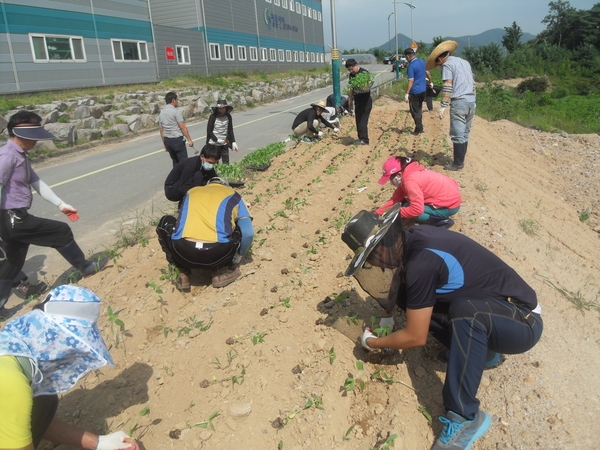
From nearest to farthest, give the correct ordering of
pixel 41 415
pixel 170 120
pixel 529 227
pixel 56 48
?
1. pixel 41 415
2. pixel 529 227
3. pixel 170 120
4. pixel 56 48

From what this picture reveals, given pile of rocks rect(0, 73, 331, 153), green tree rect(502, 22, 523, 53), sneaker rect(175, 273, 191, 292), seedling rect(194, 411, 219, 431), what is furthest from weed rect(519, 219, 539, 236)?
green tree rect(502, 22, 523, 53)

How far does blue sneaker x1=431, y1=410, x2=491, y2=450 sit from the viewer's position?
8.55ft

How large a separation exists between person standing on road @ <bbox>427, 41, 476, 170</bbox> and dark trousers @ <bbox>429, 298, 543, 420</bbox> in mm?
4967

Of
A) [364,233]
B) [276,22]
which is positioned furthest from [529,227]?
[276,22]

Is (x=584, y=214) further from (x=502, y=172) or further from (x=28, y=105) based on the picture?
(x=28, y=105)

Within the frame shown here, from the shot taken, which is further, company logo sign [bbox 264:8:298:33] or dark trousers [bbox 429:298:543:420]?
company logo sign [bbox 264:8:298:33]

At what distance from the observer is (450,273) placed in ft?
8.66

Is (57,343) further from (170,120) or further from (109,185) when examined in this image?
(109,185)

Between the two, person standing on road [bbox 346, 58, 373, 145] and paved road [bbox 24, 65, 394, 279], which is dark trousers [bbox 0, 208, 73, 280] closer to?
paved road [bbox 24, 65, 394, 279]

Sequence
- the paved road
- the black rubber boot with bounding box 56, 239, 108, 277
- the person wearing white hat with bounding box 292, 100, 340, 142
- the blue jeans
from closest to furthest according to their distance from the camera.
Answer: the black rubber boot with bounding box 56, 239, 108, 277 → the paved road → the blue jeans → the person wearing white hat with bounding box 292, 100, 340, 142

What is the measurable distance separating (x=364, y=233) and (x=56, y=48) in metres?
20.2

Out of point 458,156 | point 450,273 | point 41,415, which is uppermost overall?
point 450,273

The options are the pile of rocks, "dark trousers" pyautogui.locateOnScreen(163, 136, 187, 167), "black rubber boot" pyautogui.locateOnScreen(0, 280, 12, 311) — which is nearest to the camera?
"black rubber boot" pyautogui.locateOnScreen(0, 280, 12, 311)

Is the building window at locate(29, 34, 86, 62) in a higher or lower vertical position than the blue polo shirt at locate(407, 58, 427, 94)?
higher
